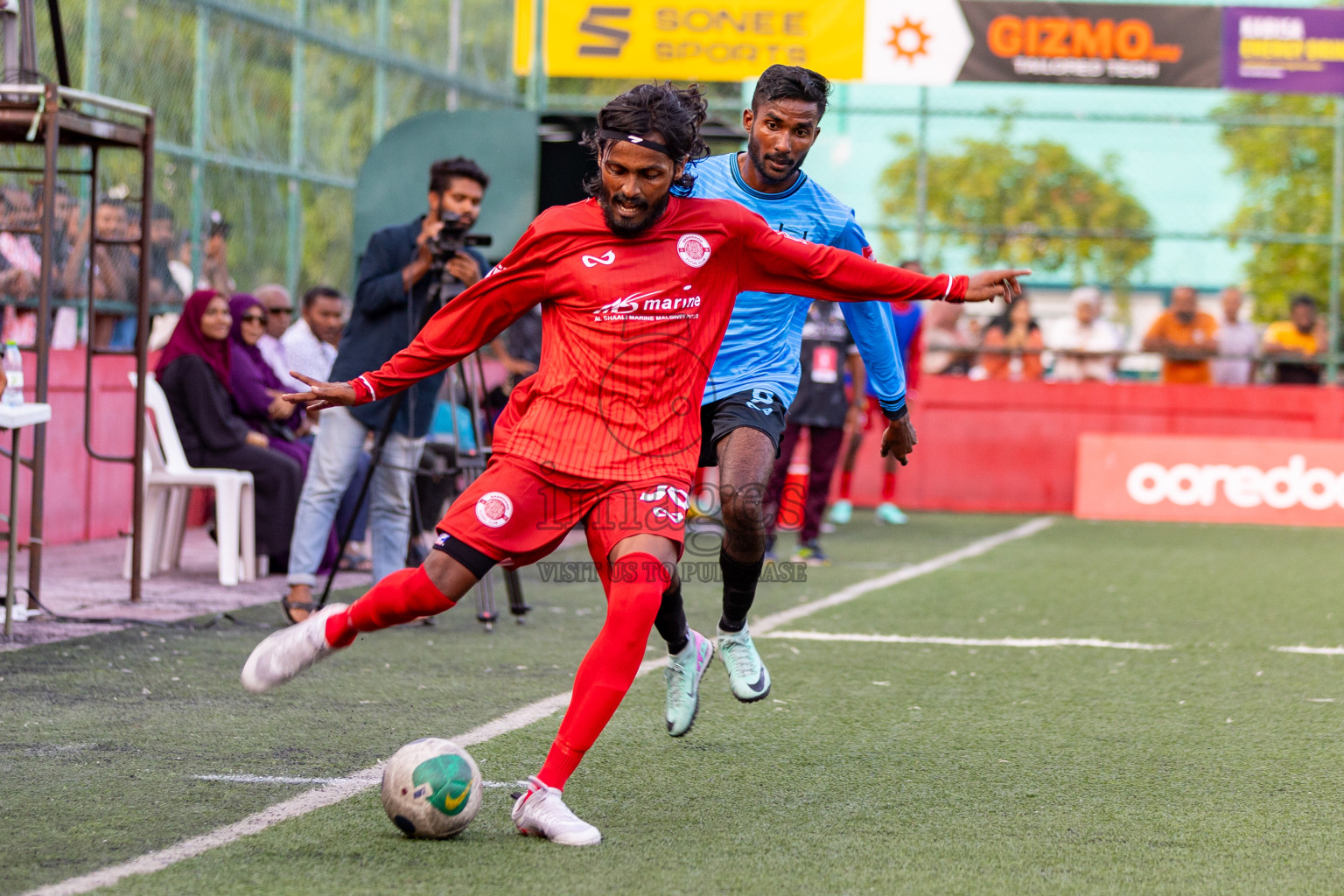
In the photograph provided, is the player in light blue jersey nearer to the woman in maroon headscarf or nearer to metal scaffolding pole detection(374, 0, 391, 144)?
the woman in maroon headscarf

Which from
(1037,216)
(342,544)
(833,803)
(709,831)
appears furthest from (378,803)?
(1037,216)

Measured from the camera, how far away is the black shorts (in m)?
5.47

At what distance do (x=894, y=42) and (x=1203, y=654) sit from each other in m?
10.3

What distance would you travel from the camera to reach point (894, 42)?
16.6m

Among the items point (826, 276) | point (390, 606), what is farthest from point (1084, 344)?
point (390, 606)

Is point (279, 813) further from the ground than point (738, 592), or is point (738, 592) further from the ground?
point (738, 592)

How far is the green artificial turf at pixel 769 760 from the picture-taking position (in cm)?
393

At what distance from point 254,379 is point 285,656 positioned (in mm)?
6050

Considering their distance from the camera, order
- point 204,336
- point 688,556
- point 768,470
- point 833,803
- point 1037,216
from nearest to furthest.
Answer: point 833,803 → point 768,470 → point 204,336 → point 688,556 → point 1037,216

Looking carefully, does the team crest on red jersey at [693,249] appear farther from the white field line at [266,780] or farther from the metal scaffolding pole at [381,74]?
the metal scaffolding pole at [381,74]

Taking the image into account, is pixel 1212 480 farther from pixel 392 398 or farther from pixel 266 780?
pixel 266 780

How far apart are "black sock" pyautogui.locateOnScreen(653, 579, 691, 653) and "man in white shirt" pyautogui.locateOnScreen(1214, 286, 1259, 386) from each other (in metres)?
13.0

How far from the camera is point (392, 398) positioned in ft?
25.9

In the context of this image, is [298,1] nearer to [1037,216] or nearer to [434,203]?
[434,203]
